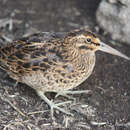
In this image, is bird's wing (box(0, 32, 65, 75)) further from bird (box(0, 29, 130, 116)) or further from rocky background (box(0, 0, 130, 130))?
rocky background (box(0, 0, 130, 130))

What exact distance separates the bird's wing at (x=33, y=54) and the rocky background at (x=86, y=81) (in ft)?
1.63

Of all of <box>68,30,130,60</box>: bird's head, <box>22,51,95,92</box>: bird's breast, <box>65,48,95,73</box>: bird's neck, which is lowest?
<box>22,51,95,92</box>: bird's breast

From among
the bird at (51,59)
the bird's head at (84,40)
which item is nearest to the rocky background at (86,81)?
the bird at (51,59)

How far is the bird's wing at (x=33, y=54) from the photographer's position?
4.60 metres

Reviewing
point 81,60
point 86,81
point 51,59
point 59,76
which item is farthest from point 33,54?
point 86,81

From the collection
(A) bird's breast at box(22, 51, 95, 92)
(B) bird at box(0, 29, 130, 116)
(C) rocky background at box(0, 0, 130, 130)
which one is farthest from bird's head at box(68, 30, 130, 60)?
(C) rocky background at box(0, 0, 130, 130)

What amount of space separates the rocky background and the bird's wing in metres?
0.50

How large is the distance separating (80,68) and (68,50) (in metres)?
0.31

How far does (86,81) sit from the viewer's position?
5441mm

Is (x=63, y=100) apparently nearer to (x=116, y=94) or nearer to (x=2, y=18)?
(x=116, y=94)

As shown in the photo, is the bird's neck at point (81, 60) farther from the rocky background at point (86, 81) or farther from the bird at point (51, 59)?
the rocky background at point (86, 81)

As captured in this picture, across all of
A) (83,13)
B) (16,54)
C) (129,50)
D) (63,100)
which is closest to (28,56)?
(16,54)

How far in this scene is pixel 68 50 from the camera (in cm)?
473

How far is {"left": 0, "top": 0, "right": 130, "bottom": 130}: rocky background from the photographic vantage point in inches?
183
